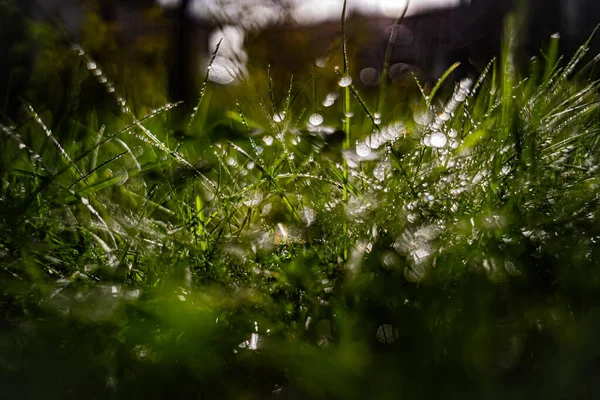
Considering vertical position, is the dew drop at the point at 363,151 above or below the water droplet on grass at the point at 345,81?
below

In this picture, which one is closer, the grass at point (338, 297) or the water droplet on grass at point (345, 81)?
the grass at point (338, 297)

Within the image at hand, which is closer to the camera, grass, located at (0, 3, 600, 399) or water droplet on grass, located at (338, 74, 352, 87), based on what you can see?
grass, located at (0, 3, 600, 399)

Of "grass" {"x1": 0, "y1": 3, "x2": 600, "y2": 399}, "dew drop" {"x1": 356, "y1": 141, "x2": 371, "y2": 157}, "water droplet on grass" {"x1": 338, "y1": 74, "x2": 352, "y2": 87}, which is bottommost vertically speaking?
"grass" {"x1": 0, "y1": 3, "x2": 600, "y2": 399}

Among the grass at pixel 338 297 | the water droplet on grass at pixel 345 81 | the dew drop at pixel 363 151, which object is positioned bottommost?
the grass at pixel 338 297

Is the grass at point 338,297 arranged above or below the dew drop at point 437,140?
below

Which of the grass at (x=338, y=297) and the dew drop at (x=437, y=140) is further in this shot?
the dew drop at (x=437, y=140)

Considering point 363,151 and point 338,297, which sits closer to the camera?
point 338,297

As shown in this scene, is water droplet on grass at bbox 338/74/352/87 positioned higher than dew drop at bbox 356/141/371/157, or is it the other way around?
water droplet on grass at bbox 338/74/352/87

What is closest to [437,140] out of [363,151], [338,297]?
[363,151]

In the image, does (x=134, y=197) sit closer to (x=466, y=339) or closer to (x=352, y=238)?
(x=352, y=238)

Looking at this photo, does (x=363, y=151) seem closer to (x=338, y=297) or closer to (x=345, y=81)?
(x=345, y=81)

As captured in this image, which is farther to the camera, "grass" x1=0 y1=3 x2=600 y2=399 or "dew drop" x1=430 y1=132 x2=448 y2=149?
"dew drop" x1=430 y1=132 x2=448 y2=149

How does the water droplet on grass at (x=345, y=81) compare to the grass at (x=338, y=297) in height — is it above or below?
above
